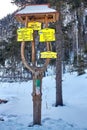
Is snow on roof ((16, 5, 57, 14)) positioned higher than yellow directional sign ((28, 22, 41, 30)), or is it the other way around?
snow on roof ((16, 5, 57, 14))

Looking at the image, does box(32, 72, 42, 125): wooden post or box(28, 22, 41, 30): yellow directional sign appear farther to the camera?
box(28, 22, 41, 30): yellow directional sign

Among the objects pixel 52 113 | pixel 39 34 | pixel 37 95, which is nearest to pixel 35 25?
pixel 39 34

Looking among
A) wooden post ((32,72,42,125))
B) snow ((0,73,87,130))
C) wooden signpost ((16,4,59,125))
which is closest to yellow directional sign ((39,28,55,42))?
wooden signpost ((16,4,59,125))

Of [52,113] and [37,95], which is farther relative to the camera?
[52,113]

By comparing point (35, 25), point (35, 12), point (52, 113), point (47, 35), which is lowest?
point (52, 113)

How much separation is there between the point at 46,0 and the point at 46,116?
5152 mm

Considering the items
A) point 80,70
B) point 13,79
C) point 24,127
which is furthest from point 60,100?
point 13,79

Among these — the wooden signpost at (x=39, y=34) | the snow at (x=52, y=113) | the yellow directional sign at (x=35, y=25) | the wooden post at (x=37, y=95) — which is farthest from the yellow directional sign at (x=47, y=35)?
the snow at (x=52, y=113)

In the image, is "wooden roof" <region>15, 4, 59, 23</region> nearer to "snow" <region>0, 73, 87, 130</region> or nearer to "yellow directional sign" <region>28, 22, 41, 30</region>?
"yellow directional sign" <region>28, 22, 41, 30</region>

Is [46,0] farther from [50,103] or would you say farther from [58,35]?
[50,103]

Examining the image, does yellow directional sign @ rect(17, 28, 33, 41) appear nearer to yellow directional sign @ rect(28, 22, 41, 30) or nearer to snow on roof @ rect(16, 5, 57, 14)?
yellow directional sign @ rect(28, 22, 41, 30)

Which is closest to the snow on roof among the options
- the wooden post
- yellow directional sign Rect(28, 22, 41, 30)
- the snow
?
yellow directional sign Rect(28, 22, 41, 30)

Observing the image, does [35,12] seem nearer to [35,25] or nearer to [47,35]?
[35,25]

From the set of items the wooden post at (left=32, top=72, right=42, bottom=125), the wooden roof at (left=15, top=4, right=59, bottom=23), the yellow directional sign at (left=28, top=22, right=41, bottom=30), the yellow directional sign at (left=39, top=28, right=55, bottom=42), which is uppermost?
the wooden roof at (left=15, top=4, right=59, bottom=23)
